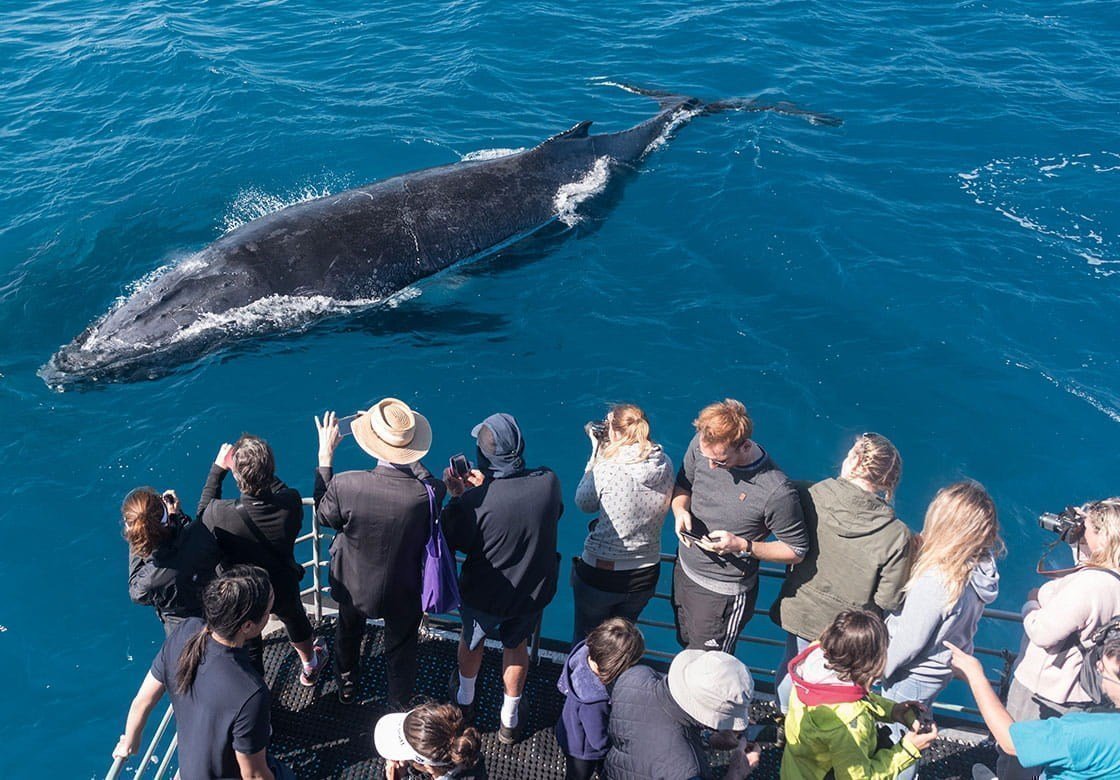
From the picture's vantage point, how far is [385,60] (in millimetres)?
23375

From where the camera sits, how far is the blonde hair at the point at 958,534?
5266 mm

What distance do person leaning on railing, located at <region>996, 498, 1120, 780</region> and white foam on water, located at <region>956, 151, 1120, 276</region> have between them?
39.3 ft

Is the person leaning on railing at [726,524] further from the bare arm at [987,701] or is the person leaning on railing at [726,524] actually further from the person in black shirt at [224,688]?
the person in black shirt at [224,688]

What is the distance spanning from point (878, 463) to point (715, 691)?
203 centimetres

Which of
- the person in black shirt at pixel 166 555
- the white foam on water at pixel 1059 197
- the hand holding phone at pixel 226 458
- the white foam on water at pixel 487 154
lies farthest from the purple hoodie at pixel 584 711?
the white foam on water at pixel 487 154

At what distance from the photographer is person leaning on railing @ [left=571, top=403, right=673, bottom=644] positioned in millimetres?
6152

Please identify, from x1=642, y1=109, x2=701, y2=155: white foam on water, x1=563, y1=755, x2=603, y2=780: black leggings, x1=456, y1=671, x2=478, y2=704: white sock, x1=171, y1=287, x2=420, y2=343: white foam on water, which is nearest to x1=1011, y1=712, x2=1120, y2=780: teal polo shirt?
A: x1=563, y1=755, x2=603, y2=780: black leggings

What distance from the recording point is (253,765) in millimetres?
4969

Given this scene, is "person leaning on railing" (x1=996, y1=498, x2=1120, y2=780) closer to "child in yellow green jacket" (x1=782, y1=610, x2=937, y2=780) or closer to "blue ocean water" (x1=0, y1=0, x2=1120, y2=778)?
"child in yellow green jacket" (x1=782, y1=610, x2=937, y2=780)

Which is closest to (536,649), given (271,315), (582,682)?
(582,682)

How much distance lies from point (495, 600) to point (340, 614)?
1.33 metres

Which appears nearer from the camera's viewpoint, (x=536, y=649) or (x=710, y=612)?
(x=710, y=612)

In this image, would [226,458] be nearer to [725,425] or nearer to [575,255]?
[725,425]

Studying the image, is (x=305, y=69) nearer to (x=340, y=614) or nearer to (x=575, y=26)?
(x=575, y=26)
